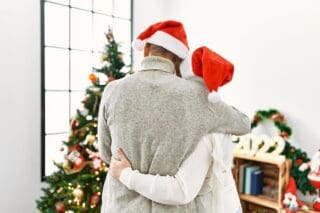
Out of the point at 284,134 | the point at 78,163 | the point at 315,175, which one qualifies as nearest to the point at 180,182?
the point at 78,163

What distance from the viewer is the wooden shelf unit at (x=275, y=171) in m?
2.47

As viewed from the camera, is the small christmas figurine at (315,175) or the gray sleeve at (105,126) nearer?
the gray sleeve at (105,126)

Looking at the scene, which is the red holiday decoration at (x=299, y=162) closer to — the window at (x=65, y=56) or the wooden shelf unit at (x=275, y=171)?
→ the wooden shelf unit at (x=275, y=171)

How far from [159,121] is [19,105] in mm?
1779

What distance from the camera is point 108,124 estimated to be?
4.05 ft

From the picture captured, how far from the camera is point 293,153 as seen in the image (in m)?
2.53

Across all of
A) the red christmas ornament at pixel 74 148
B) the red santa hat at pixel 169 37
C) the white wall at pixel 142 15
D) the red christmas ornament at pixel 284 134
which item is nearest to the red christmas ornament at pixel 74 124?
the red christmas ornament at pixel 74 148

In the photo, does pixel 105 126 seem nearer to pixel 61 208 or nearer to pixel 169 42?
pixel 169 42

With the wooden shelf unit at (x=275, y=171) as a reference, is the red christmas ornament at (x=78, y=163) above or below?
above

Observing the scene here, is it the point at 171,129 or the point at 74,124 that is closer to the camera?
the point at 171,129

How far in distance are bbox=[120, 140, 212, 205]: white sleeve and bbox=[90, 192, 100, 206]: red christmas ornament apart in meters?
1.20

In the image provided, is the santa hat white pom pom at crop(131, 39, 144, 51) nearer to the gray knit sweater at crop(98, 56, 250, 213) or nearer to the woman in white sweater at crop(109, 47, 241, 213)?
the gray knit sweater at crop(98, 56, 250, 213)

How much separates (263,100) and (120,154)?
1.95m

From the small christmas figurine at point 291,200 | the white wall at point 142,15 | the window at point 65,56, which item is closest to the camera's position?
the small christmas figurine at point 291,200
